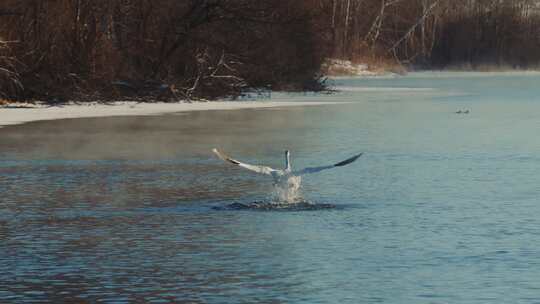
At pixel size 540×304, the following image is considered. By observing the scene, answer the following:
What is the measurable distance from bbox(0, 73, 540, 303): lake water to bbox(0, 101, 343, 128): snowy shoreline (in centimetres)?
364

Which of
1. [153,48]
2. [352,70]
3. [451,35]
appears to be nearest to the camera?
[153,48]

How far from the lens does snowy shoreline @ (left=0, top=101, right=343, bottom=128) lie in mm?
34312

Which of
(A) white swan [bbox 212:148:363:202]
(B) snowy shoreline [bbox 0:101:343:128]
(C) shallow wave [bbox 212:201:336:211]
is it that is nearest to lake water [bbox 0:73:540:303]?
(C) shallow wave [bbox 212:201:336:211]

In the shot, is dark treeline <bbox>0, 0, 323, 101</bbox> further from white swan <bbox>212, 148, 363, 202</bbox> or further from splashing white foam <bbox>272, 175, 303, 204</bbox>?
white swan <bbox>212, 148, 363, 202</bbox>

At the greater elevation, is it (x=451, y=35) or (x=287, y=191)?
(x=287, y=191)

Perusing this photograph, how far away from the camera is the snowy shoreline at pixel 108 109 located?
3431 centimetres

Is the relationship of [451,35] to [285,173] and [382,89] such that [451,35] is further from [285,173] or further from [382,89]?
[285,173]

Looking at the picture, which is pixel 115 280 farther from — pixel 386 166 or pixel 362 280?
pixel 386 166

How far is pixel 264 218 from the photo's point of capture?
1555cm

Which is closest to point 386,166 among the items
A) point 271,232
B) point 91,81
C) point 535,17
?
point 271,232

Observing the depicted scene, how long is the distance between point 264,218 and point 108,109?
23.1 m

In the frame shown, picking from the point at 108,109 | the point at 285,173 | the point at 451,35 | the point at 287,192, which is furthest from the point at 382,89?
the point at 285,173

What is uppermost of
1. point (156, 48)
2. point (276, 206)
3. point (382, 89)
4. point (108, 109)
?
point (156, 48)

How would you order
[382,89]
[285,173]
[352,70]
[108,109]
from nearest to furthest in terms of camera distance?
[285,173], [108,109], [382,89], [352,70]
